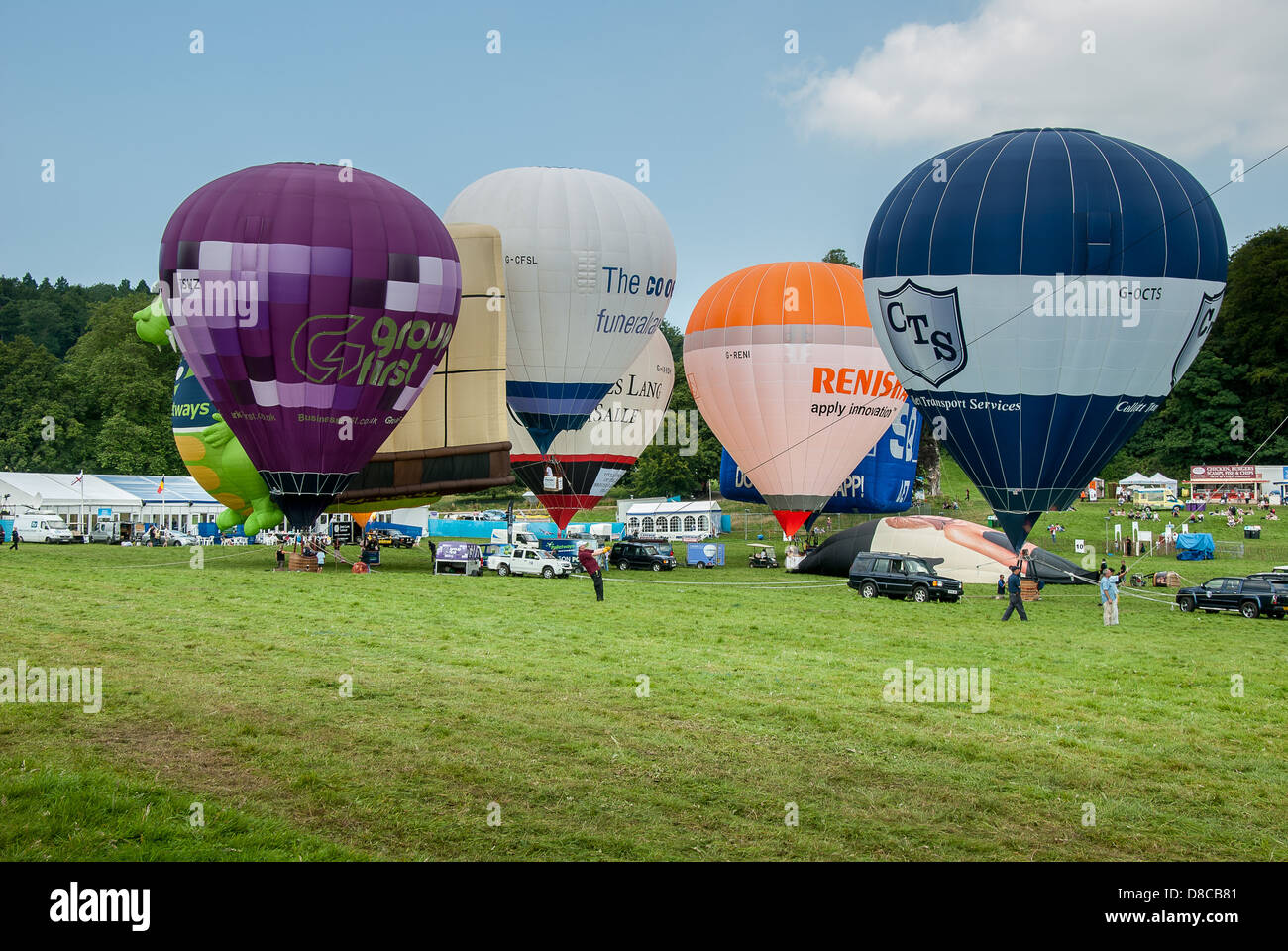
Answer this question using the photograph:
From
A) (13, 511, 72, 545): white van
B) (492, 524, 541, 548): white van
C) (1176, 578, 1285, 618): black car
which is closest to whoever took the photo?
(1176, 578, 1285, 618): black car

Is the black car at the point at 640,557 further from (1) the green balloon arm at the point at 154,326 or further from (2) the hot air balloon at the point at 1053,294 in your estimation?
(1) the green balloon arm at the point at 154,326

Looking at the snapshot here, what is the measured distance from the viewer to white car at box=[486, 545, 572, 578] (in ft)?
118

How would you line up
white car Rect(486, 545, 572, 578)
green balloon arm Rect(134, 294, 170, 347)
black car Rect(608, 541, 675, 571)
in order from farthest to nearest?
black car Rect(608, 541, 675, 571)
green balloon arm Rect(134, 294, 170, 347)
white car Rect(486, 545, 572, 578)

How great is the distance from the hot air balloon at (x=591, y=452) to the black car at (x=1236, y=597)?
2175 centimetres

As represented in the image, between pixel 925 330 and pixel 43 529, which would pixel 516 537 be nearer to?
pixel 43 529

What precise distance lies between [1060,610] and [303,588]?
17.3 meters

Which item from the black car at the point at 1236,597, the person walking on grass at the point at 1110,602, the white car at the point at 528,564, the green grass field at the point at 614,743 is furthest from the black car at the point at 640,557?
the green grass field at the point at 614,743

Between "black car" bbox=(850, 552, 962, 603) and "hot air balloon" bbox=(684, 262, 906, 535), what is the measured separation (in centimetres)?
1168

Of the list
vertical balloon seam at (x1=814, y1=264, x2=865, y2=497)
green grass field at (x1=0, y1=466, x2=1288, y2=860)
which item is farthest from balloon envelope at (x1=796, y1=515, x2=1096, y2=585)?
green grass field at (x1=0, y1=466, x2=1288, y2=860)

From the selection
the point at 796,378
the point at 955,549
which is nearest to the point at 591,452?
the point at 796,378

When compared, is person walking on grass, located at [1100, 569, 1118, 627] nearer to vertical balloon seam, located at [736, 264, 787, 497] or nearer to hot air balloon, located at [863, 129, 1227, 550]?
hot air balloon, located at [863, 129, 1227, 550]

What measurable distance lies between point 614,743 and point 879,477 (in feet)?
126

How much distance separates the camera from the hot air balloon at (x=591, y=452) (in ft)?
142

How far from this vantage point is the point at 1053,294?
26266mm
